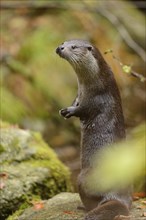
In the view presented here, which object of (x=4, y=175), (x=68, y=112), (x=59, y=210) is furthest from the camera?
(x=4, y=175)

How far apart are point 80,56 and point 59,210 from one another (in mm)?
1427

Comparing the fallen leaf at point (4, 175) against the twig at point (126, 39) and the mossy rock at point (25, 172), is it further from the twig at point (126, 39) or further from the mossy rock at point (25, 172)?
the twig at point (126, 39)

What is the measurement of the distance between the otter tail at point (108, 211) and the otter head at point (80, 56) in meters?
1.22

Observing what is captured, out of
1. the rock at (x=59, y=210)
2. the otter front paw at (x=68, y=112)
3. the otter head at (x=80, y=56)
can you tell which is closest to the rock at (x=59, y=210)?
the rock at (x=59, y=210)

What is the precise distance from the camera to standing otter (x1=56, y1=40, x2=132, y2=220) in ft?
16.6

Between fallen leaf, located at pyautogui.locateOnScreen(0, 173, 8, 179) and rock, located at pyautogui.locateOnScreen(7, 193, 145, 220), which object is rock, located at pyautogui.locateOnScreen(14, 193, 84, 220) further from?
fallen leaf, located at pyautogui.locateOnScreen(0, 173, 8, 179)

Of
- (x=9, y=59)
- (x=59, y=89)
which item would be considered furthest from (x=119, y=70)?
(x=9, y=59)

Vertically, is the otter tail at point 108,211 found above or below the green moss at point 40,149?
below

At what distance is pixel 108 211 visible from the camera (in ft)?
15.0

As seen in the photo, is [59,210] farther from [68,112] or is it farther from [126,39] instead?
[126,39]

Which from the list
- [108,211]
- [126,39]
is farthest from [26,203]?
[126,39]

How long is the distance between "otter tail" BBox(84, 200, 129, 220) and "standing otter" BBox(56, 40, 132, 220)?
273mm

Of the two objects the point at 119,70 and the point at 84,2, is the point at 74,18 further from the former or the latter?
the point at 119,70

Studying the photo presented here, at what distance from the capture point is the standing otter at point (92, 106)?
5.06 m
